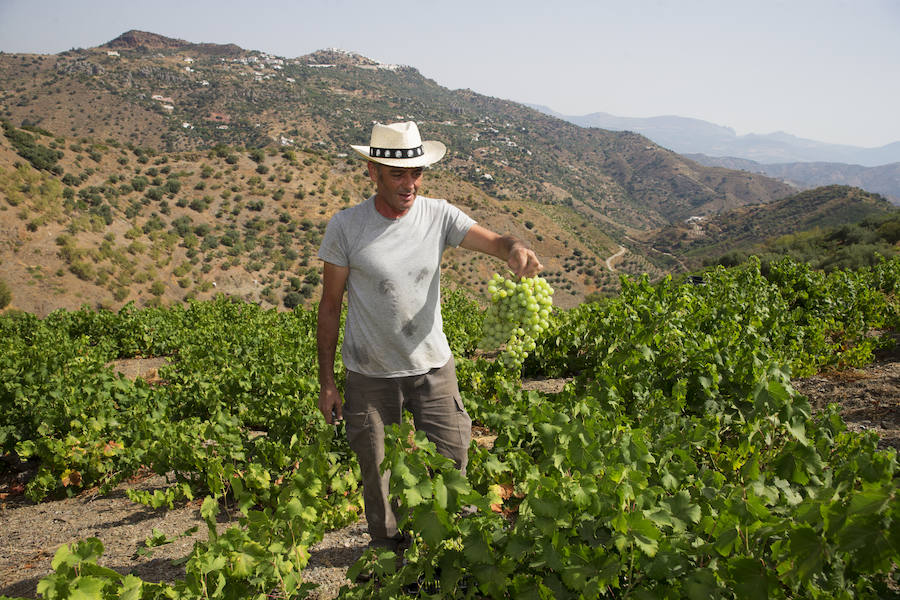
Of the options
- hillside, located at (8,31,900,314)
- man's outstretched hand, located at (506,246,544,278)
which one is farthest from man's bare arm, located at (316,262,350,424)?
hillside, located at (8,31,900,314)

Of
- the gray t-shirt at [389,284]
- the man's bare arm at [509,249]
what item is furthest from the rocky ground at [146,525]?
the man's bare arm at [509,249]

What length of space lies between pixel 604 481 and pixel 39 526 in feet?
14.4

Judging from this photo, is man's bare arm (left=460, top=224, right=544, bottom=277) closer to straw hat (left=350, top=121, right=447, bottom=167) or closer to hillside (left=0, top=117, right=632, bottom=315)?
straw hat (left=350, top=121, right=447, bottom=167)

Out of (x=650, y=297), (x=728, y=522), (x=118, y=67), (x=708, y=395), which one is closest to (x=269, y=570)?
(x=728, y=522)

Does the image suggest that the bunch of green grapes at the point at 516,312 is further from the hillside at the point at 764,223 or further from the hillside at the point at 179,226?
the hillside at the point at 764,223

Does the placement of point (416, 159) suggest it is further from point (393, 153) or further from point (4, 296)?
point (4, 296)

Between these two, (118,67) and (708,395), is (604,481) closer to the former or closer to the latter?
(708,395)

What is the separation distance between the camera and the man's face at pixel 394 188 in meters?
2.64

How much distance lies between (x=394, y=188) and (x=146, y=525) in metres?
3.08

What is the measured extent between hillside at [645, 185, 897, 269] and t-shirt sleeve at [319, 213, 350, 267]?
58.7 m

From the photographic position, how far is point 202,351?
7992 millimetres

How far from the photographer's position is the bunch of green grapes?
2.45 m

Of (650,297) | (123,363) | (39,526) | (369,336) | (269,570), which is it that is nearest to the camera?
(269,570)

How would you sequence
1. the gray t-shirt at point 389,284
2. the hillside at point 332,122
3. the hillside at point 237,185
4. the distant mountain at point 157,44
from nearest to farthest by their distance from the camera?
the gray t-shirt at point 389,284 < the hillside at point 237,185 < the hillside at point 332,122 < the distant mountain at point 157,44
